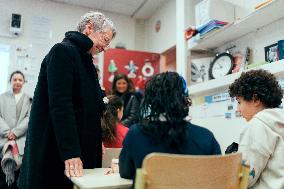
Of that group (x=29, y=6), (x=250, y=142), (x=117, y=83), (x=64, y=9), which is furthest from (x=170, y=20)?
(x=250, y=142)

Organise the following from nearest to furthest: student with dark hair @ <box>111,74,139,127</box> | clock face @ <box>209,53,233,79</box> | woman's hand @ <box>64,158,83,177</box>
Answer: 1. woman's hand @ <box>64,158,83,177</box>
2. clock face @ <box>209,53,233,79</box>
3. student with dark hair @ <box>111,74,139,127</box>

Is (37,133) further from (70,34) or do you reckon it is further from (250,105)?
(250,105)

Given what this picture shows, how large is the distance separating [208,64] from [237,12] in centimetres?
55

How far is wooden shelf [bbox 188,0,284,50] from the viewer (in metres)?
2.06

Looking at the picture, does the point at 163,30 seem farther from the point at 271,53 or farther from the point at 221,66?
the point at 271,53

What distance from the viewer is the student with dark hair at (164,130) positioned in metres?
1.03

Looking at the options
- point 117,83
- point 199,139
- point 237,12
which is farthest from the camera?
point 117,83

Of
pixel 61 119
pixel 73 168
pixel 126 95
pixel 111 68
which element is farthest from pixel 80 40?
pixel 111 68

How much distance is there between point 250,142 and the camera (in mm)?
1304

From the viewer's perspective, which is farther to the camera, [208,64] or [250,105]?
[208,64]

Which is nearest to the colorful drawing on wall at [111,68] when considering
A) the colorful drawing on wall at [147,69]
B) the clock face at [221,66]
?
the colorful drawing on wall at [147,69]

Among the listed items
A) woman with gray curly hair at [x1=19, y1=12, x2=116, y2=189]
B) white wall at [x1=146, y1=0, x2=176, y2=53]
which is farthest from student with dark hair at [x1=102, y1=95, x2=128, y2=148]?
white wall at [x1=146, y1=0, x2=176, y2=53]

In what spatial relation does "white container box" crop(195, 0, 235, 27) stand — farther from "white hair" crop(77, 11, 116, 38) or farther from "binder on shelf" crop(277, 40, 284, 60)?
"white hair" crop(77, 11, 116, 38)

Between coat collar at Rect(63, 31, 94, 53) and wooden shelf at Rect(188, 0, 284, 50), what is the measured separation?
1217mm
